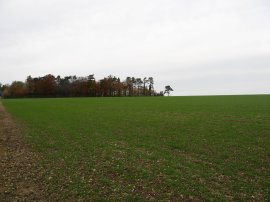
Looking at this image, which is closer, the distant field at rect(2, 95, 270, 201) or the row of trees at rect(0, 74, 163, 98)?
the distant field at rect(2, 95, 270, 201)

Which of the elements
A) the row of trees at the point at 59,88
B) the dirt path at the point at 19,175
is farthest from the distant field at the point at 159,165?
the row of trees at the point at 59,88

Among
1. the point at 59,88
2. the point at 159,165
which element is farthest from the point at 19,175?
the point at 59,88

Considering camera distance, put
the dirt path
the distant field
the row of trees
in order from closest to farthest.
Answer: the distant field, the dirt path, the row of trees

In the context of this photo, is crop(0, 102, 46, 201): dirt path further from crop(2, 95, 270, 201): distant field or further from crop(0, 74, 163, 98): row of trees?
crop(0, 74, 163, 98): row of trees

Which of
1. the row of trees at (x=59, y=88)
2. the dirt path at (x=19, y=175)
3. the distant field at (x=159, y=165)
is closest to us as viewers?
the distant field at (x=159, y=165)

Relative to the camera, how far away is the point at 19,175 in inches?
504

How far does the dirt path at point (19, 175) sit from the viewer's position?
10438 mm

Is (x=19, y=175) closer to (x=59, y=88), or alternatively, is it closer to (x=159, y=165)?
(x=159, y=165)

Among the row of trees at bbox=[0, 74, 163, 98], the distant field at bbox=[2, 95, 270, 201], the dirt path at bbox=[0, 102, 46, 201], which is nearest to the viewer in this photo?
the distant field at bbox=[2, 95, 270, 201]

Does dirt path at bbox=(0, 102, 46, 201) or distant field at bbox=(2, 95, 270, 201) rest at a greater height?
distant field at bbox=(2, 95, 270, 201)

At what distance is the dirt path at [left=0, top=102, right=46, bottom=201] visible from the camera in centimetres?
1044

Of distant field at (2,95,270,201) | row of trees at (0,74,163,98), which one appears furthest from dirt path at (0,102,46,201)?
row of trees at (0,74,163,98)

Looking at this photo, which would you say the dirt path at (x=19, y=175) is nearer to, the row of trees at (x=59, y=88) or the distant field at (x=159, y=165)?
the distant field at (x=159, y=165)

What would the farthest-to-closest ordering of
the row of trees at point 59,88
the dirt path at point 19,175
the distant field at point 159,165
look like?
the row of trees at point 59,88, the dirt path at point 19,175, the distant field at point 159,165
